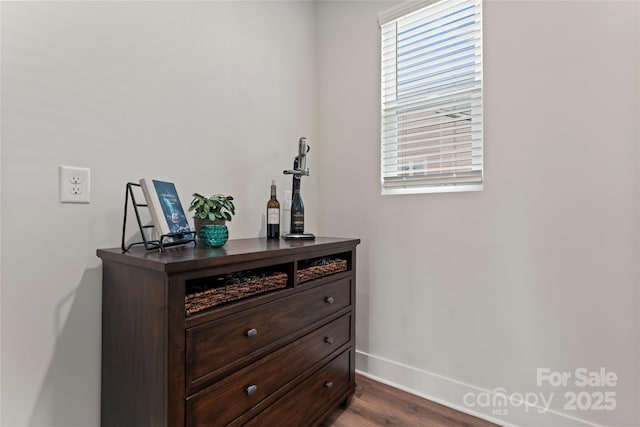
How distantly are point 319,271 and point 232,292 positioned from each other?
1.68 feet

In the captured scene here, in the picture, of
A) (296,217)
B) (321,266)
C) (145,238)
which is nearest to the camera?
(145,238)

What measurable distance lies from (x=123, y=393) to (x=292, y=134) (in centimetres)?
162

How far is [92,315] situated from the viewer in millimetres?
1238

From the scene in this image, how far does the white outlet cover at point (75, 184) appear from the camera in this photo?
1159 millimetres

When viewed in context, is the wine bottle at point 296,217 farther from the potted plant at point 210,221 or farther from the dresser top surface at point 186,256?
the potted plant at point 210,221

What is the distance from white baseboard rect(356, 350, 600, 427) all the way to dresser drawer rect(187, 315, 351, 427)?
24.4 inches

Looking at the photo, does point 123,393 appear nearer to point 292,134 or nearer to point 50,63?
point 50,63

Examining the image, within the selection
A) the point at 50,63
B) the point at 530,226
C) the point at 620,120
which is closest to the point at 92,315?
the point at 50,63

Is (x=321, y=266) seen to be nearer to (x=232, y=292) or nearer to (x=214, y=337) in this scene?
(x=232, y=292)

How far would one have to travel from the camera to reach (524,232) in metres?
1.57

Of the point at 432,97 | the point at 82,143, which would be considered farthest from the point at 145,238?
the point at 432,97

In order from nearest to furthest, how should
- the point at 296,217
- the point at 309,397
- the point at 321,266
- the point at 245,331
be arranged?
the point at 245,331, the point at 309,397, the point at 321,266, the point at 296,217

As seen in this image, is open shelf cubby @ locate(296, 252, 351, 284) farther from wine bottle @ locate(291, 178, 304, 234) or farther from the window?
the window

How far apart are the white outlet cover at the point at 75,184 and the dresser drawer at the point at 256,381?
0.82 m
